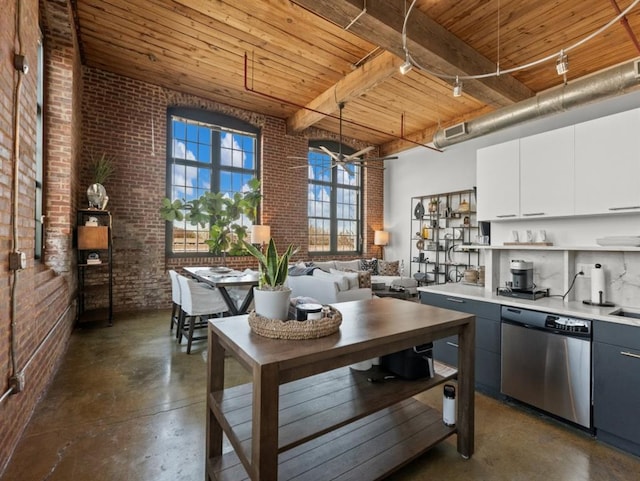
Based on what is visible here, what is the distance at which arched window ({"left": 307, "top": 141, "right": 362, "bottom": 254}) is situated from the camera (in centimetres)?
768

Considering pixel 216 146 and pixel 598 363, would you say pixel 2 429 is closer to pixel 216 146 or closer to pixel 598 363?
pixel 598 363

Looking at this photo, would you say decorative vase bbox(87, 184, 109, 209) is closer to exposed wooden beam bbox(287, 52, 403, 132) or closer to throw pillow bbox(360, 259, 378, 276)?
exposed wooden beam bbox(287, 52, 403, 132)

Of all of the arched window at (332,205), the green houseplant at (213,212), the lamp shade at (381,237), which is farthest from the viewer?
the lamp shade at (381,237)

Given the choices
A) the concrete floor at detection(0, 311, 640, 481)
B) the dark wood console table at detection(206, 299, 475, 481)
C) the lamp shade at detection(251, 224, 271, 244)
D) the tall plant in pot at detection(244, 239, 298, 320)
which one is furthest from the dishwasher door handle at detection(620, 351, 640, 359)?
the lamp shade at detection(251, 224, 271, 244)

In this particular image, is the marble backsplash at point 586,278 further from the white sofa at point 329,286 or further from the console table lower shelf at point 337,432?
the white sofa at point 329,286

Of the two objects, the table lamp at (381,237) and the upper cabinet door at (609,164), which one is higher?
the upper cabinet door at (609,164)

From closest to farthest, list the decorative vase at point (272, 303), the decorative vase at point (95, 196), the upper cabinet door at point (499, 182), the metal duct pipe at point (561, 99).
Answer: the decorative vase at point (272, 303) < the upper cabinet door at point (499, 182) < the metal duct pipe at point (561, 99) < the decorative vase at point (95, 196)

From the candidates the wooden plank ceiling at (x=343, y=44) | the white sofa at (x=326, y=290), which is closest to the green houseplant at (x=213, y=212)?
the white sofa at (x=326, y=290)

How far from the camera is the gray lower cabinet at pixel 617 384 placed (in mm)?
1852

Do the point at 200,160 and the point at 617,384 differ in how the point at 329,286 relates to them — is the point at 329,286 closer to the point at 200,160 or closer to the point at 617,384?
the point at 617,384

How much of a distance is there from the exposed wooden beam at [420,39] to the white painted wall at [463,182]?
3.74ft

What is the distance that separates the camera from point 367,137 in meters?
7.96

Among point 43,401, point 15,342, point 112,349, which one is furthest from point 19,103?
point 112,349

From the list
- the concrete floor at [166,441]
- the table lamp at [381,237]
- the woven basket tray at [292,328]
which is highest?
the table lamp at [381,237]
